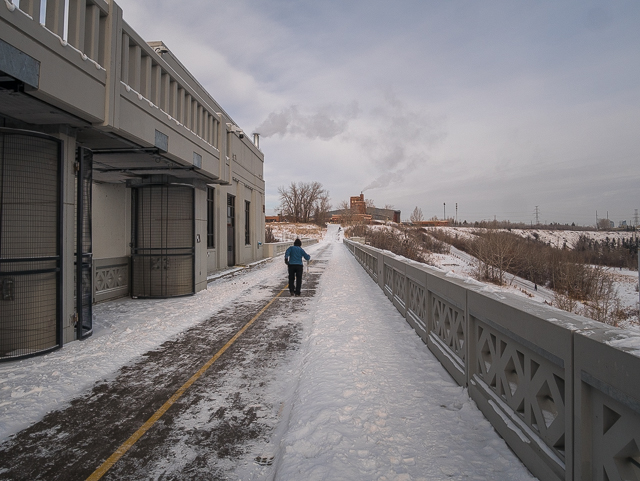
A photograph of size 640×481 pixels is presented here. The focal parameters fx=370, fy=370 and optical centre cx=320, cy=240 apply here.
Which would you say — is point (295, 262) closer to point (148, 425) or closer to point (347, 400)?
point (347, 400)

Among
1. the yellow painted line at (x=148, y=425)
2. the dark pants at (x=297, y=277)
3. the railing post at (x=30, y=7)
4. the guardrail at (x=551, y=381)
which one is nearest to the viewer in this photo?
the guardrail at (x=551, y=381)

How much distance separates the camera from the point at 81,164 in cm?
703

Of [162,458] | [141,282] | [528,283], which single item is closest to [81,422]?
[162,458]

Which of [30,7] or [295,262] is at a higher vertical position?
[30,7]

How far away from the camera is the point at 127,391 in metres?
4.75

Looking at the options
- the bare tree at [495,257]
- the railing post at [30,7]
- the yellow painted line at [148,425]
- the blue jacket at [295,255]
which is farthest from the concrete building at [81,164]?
the bare tree at [495,257]

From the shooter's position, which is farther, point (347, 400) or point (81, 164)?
point (81, 164)

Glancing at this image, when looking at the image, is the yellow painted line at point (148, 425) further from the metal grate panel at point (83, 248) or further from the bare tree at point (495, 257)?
the bare tree at point (495, 257)

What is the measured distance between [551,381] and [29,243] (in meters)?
7.45

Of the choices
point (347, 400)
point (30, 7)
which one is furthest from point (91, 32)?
point (347, 400)

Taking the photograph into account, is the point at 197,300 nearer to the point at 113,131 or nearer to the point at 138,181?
the point at 138,181

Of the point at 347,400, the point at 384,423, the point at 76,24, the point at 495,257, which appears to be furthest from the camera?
the point at 495,257

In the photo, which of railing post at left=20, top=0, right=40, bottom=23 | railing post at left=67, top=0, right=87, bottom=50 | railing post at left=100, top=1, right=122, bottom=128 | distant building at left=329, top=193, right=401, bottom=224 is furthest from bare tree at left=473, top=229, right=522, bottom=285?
distant building at left=329, top=193, right=401, bottom=224

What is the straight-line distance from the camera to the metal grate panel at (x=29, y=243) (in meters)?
5.96
